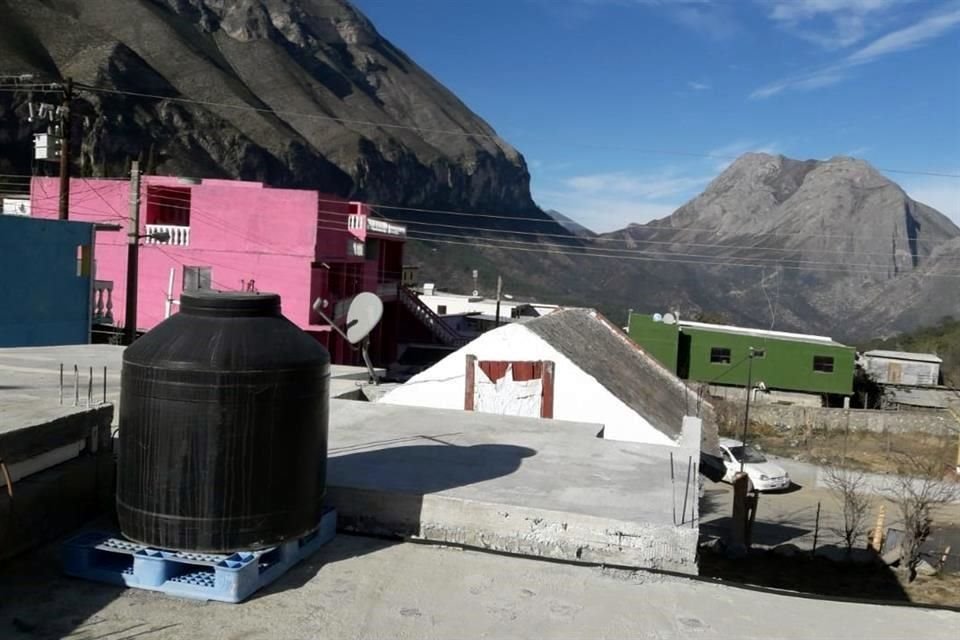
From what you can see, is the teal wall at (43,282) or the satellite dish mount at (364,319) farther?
the teal wall at (43,282)

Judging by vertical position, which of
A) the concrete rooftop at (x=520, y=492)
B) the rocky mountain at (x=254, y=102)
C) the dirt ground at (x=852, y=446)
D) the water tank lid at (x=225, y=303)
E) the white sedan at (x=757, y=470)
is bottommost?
the dirt ground at (x=852, y=446)

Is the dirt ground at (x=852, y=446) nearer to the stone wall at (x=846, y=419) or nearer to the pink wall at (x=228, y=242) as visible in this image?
the stone wall at (x=846, y=419)

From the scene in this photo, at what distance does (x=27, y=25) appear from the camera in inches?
3359

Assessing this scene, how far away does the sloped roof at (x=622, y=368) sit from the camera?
43.8 feet

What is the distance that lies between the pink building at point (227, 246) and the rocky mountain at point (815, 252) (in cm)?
5859

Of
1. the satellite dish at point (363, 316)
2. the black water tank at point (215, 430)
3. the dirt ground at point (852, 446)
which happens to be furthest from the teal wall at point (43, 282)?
the dirt ground at point (852, 446)

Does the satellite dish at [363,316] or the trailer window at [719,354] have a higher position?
the satellite dish at [363,316]

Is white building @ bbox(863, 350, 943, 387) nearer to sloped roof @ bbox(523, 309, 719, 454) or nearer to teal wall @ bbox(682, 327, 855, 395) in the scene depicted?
teal wall @ bbox(682, 327, 855, 395)

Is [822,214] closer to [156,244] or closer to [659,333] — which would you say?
[659,333]

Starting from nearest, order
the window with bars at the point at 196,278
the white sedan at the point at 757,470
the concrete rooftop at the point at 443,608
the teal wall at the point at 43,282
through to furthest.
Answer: the concrete rooftop at the point at 443,608 < the teal wall at the point at 43,282 < the white sedan at the point at 757,470 < the window with bars at the point at 196,278

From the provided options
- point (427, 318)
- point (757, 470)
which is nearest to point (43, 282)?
point (427, 318)

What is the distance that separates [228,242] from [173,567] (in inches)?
951

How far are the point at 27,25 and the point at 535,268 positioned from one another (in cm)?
6383

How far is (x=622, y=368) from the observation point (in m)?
16.5
